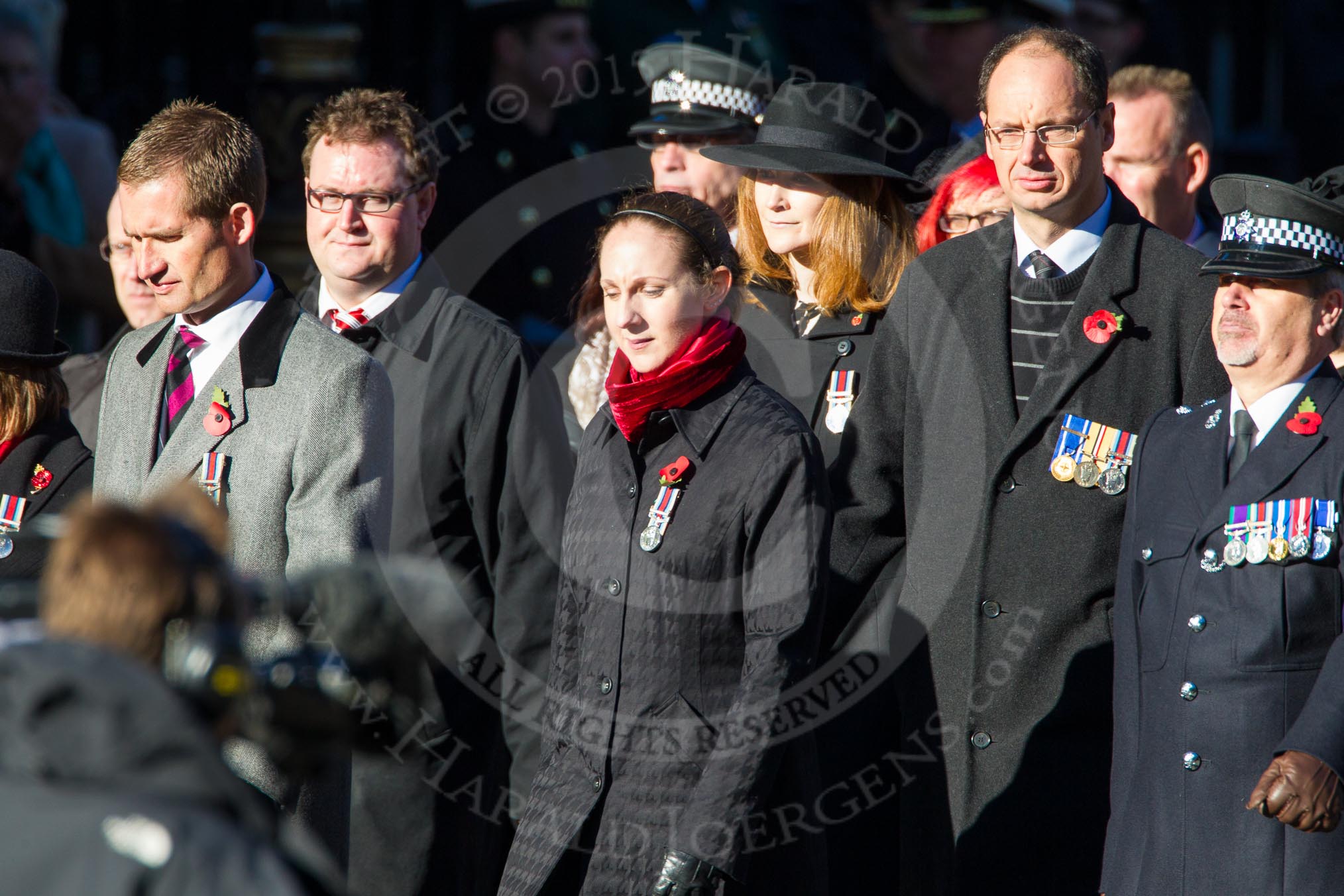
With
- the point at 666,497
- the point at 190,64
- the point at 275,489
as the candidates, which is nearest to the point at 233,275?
the point at 275,489

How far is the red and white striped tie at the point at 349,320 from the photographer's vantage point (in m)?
4.55

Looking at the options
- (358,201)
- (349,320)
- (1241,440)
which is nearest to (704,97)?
(358,201)

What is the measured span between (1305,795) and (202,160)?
2578 millimetres

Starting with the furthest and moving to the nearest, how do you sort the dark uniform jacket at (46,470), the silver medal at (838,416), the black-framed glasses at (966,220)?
the black-framed glasses at (966,220)
the silver medal at (838,416)
the dark uniform jacket at (46,470)

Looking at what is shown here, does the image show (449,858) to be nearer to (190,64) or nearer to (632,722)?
(632,722)

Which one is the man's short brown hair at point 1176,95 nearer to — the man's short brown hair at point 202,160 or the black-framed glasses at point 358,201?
the black-framed glasses at point 358,201

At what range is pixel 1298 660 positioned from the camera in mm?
3309

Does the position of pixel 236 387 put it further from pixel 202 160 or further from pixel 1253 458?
pixel 1253 458

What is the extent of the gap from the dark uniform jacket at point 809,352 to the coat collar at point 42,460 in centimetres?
164

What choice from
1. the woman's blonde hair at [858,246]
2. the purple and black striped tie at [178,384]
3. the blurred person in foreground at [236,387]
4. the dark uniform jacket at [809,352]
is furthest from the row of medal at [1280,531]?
the purple and black striped tie at [178,384]

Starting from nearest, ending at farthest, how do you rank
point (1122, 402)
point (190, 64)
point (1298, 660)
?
point (1298, 660) < point (1122, 402) < point (190, 64)

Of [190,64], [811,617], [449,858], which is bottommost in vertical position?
[449,858]

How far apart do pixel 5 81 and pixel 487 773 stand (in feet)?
13.0

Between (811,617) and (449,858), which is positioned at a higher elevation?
(811,617)
